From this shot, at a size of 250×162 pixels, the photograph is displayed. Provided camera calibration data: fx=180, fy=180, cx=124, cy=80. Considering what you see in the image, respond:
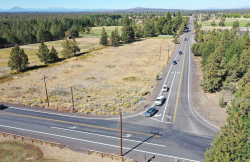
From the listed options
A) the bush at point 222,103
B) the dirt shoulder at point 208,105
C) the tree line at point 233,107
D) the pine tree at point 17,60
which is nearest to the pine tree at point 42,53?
the pine tree at point 17,60

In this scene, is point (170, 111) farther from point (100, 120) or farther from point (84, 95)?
point (84, 95)

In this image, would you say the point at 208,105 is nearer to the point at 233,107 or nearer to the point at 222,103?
the point at 222,103

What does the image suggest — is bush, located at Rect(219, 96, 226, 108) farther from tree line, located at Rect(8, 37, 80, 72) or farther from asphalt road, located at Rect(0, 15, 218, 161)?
tree line, located at Rect(8, 37, 80, 72)

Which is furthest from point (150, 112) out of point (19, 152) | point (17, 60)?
point (17, 60)

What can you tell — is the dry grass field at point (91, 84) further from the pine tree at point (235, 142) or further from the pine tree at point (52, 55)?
the pine tree at point (235, 142)

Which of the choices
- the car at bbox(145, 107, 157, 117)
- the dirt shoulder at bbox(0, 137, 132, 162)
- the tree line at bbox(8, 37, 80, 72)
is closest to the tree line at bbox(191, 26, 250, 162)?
the car at bbox(145, 107, 157, 117)

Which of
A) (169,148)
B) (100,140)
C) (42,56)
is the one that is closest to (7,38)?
(42,56)
